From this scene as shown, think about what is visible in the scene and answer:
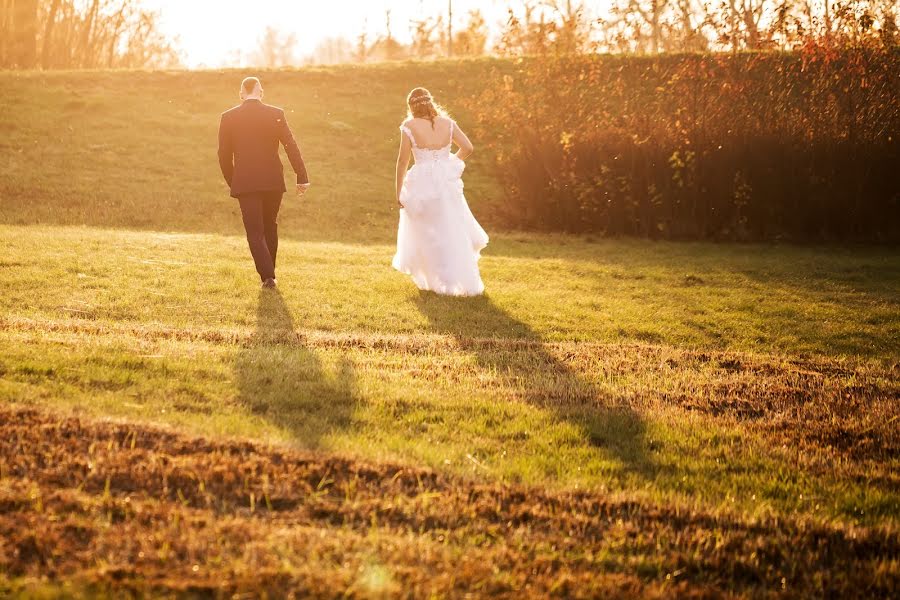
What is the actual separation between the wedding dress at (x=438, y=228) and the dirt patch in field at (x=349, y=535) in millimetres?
6966

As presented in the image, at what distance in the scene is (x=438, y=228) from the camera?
1171 cm

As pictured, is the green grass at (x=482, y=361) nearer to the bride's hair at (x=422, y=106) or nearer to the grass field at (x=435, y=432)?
the grass field at (x=435, y=432)

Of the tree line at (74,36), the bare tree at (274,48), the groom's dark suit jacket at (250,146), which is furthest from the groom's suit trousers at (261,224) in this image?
the bare tree at (274,48)

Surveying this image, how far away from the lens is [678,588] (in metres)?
3.73

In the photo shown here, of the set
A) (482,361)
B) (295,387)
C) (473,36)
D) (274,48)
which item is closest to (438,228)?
(482,361)

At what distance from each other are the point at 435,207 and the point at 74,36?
53.0 meters

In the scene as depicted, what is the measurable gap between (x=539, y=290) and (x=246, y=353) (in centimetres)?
647

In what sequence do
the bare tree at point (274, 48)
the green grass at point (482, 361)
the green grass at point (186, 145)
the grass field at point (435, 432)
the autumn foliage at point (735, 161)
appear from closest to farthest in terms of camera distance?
the grass field at point (435, 432)
the green grass at point (482, 361)
the autumn foliage at point (735, 161)
the green grass at point (186, 145)
the bare tree at point (274, 48)

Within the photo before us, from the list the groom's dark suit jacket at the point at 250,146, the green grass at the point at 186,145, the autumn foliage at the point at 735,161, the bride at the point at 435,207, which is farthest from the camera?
the green grass at the point at 186,145

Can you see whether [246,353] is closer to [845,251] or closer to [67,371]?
[67,371]

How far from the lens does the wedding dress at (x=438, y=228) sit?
1153 centimetres

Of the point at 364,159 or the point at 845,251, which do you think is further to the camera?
the point at 364,159

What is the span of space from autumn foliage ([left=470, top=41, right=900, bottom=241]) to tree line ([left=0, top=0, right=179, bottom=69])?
103ft

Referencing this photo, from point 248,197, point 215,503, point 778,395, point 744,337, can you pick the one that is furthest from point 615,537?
point 248,197
